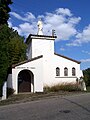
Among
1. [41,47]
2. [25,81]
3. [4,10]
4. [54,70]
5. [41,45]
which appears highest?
[4,10]

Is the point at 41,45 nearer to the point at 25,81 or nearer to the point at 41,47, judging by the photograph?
the point at 41,47

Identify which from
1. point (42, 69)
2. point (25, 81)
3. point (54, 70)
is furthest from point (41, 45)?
point (25, 81)

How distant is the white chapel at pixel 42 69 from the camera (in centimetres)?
2842

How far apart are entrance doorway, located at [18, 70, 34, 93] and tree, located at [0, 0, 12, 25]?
6312 millimetres

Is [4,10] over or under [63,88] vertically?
over

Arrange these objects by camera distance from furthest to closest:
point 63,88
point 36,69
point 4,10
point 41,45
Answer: point 41,45 → point 36,69 → point 63,88 → point 4,10

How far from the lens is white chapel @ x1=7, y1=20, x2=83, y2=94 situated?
2842 cm

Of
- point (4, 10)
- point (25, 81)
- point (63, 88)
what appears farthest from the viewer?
point (25, 81)

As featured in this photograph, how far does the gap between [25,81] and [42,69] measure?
104 inches

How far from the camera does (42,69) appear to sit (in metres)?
28.7

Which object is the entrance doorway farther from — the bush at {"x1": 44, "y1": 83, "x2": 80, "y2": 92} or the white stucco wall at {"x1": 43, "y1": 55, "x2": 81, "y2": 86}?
the bush at {"x1": 44, "y1": 83, "x2": 80, "y2": 92}

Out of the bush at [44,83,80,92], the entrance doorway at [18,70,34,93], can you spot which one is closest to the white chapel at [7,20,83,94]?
the entrance doorway at [18,70,34,93]

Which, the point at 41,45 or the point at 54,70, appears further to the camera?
the point at 41,45

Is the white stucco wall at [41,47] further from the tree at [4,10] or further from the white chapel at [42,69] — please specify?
the tree at [4,10]
